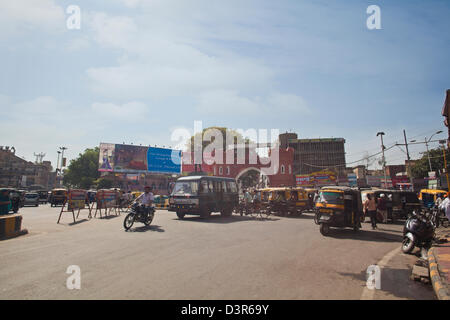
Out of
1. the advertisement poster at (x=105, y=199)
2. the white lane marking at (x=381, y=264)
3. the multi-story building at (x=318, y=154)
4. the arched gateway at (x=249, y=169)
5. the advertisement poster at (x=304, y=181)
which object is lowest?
the white lane marking at (x=381, y=264)

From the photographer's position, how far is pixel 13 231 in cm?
880

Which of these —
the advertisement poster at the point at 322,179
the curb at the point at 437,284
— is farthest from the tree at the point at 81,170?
the curb at the point at 437,284

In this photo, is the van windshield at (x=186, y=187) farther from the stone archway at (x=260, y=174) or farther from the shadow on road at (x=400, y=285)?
the stone archway at (x=260, y=174)

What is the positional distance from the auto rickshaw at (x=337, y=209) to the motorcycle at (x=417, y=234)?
7.82ft

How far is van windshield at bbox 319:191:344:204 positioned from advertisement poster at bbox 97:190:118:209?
12.6 meters

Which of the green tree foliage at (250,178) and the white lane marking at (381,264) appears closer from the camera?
the white lane marking at (381,264)

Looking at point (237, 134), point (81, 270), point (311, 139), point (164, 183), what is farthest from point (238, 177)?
point (81, 270)

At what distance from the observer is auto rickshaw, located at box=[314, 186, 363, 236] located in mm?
10039

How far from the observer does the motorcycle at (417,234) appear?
739 centimetres

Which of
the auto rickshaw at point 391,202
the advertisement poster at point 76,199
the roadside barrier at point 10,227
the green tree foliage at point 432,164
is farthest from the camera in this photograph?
the green tree foliage at point 432,164

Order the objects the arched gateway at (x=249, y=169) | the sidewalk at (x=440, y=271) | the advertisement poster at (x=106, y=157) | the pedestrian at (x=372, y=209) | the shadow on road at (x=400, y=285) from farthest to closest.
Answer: the arched gateway at (x=249, y=169)
the advertisement poster at (x=106, y=157)
the pedestrian at (x=372, y=209)
the shadow on road at (x=400, y=285)
the sidewalk at (x=440, y=271)

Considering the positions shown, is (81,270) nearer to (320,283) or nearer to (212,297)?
(212,297)

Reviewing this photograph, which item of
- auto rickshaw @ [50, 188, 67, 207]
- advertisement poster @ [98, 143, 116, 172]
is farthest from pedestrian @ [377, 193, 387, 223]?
advertisement poster @ [98, 143, 116, 172]
